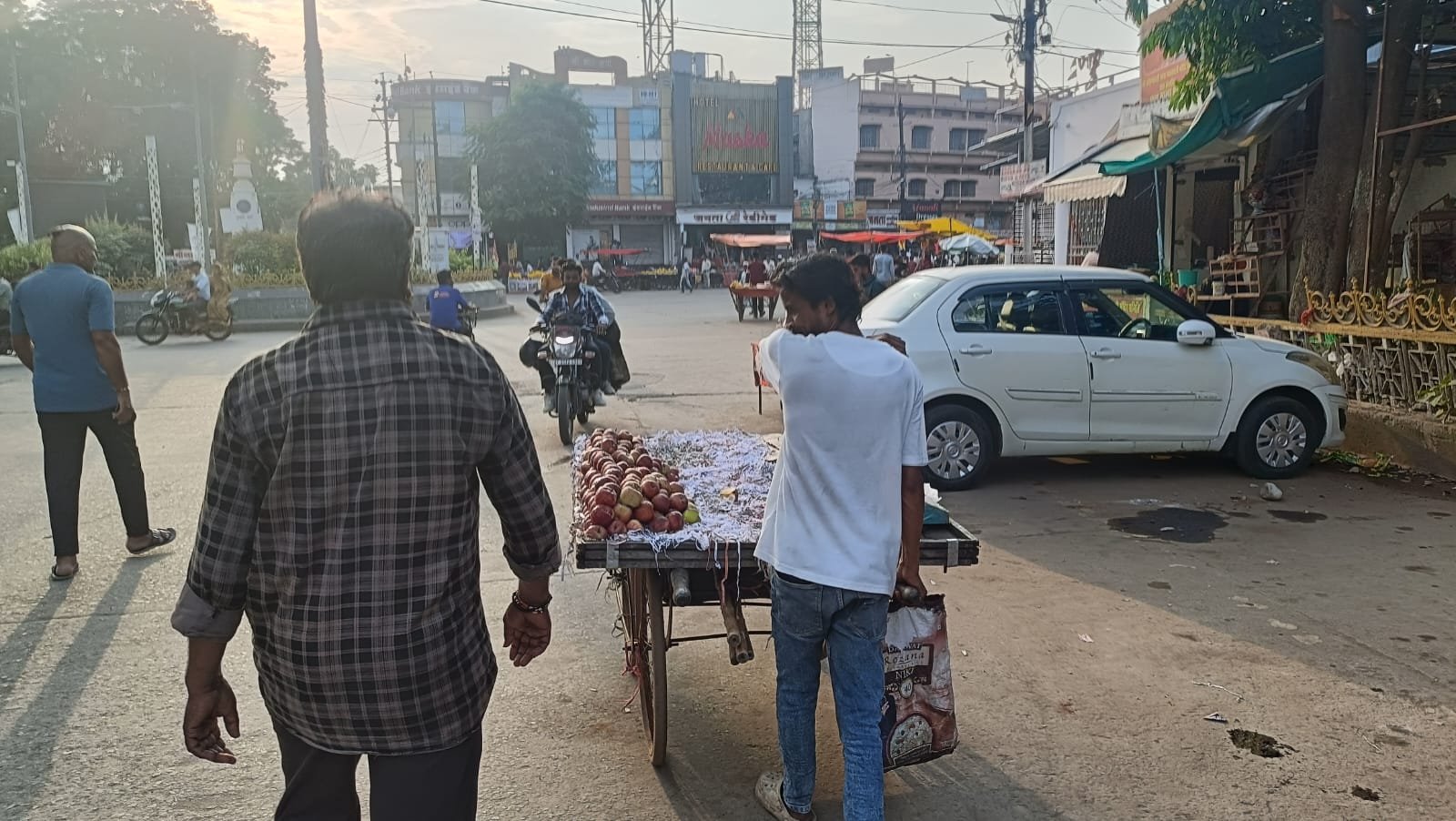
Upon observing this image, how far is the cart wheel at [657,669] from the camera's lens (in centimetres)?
333

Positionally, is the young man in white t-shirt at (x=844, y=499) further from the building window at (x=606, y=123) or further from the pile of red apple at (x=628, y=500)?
the building window at (x=606, y=123)

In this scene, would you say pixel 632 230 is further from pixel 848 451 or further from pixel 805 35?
pixel 848 451

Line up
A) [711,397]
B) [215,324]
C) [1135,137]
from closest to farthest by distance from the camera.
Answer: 1. [711,397]
2. [1135,137]
3. [215,324]

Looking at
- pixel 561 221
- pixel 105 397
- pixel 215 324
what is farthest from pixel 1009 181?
pixel 561 221

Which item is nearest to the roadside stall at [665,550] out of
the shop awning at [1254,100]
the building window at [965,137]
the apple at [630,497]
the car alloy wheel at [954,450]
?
the apple at [630,497]

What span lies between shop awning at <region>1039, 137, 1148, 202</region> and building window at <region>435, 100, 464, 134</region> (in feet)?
145

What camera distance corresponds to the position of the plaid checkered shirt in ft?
6.36

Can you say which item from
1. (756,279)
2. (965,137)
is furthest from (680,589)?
(965,137)

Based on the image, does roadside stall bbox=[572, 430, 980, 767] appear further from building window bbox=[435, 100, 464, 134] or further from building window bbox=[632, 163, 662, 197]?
building window bbox=[435, 100, 464, 134]

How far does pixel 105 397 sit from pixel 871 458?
4.71 m

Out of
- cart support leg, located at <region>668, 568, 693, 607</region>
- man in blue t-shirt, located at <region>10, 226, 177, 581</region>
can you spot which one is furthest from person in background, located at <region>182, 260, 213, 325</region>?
cart support leg, located at <region>668, 568, 693, 607</region>

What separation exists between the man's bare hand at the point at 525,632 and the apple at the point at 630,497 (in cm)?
100

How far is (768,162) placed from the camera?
5416 cm

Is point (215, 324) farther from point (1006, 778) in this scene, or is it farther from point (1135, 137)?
point (1006, 778)
